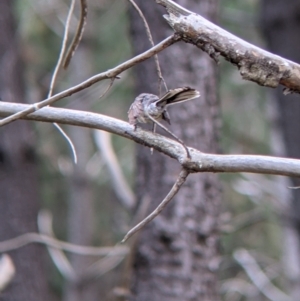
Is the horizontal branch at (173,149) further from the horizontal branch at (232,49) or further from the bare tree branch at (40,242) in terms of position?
the bare tree branch at (40,242)

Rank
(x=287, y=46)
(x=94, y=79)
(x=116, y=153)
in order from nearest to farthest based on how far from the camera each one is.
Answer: (x=94, y=79)
(x=287, y=46)
(x=116, y=153)

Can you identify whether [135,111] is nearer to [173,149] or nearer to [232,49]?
[173,149]

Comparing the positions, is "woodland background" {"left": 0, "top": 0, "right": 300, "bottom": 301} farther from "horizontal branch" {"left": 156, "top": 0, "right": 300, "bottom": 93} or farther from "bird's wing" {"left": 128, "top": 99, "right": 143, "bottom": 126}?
"horizontal branch" {"left": 156, "top": 0, "right": 300, "bottom": 93}

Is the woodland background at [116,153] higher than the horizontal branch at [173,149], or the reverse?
the woodland background at [116,153]

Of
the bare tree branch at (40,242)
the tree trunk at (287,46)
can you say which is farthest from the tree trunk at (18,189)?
A: the tree trunk at (287,46)

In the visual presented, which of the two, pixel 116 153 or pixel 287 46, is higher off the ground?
pixel 116 153

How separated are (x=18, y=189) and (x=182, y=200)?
1.39m

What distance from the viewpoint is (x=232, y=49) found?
101 cm

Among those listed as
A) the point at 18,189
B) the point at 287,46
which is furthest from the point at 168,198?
the point at 287,46

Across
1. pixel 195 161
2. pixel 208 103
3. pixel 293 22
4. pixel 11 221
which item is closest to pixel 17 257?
pixel 11 221

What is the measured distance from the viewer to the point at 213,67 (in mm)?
2705

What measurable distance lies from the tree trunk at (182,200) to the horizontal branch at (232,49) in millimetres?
1580

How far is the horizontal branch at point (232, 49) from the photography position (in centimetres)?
101

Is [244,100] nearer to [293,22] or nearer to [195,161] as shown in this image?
[293,22]
